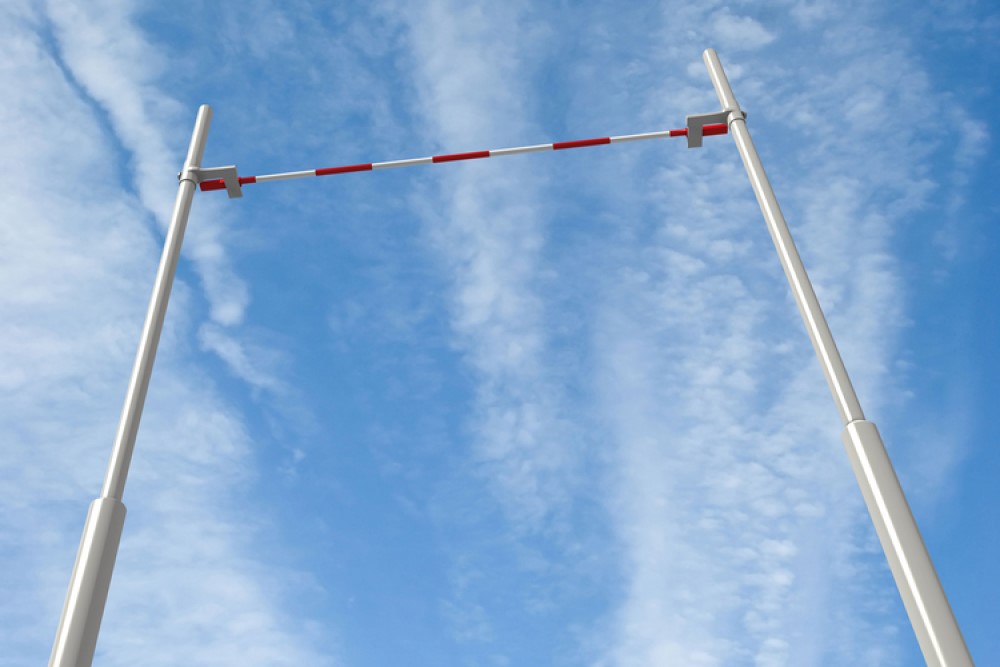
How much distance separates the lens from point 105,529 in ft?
18.3

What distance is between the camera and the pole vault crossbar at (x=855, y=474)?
477 centimetres

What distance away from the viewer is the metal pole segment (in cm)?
465

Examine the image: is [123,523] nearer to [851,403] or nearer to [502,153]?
[851,403]

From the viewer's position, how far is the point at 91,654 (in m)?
5.11

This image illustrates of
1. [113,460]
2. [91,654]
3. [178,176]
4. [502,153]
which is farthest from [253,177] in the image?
[91,654]

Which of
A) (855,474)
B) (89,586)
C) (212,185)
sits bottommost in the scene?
(89,586)

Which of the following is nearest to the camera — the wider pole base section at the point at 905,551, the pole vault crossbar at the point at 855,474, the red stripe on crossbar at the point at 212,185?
the wider pole base section at the point at 905,551

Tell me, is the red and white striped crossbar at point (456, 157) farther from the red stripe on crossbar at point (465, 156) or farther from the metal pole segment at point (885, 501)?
the metal pole segment at point (885, 501)

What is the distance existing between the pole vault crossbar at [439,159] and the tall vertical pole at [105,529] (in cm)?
137

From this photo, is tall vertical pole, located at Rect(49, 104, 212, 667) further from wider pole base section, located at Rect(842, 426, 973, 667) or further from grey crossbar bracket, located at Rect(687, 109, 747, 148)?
grey crossbar bracket, located at Rect(687, 109, 747, 148)

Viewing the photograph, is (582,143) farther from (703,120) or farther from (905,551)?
(905,551)

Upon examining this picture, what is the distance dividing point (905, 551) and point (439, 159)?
21.0 feet

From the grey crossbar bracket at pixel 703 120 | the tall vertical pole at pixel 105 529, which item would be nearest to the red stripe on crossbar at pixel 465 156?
the grey crossbar bracket at pixel 703 120

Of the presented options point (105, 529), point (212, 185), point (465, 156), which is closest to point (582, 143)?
point (465, 156)
